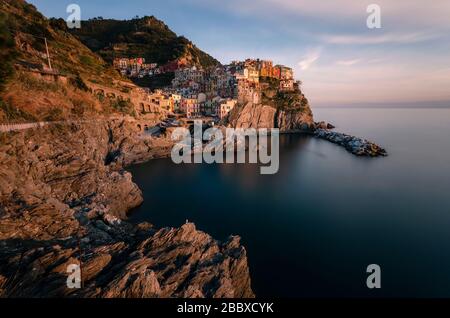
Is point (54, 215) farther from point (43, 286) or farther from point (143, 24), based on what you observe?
point (143, 24)

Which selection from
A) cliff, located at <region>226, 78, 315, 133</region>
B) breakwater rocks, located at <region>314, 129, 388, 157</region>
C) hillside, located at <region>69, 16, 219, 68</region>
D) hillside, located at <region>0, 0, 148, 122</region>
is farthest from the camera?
hillside, located at <region>69, 16, 219, 68</region>

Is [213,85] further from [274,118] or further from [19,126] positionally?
[19,126]

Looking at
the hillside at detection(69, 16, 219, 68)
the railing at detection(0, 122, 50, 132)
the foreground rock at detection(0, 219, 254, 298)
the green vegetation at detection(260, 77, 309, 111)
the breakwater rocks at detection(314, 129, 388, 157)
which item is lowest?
the foreground rock at detection(0, 219, 254, 298)

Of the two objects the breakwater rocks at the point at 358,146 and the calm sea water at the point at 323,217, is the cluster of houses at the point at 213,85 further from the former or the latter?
the calm sea water at the point at 323,217

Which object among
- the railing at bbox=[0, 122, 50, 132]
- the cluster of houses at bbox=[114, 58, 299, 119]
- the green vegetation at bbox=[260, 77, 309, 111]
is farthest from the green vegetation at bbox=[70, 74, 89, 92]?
the green vegetation at bbox=[260, 77, 309, 111]

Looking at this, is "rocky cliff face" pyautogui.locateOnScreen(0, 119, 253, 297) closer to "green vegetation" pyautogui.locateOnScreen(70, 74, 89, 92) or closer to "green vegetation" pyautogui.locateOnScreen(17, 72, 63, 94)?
"green vegetation" pyautogui.locateOnScreen(17, 72, 63, 94)

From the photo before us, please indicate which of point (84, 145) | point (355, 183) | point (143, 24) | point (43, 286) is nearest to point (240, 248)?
point (43, 286)
